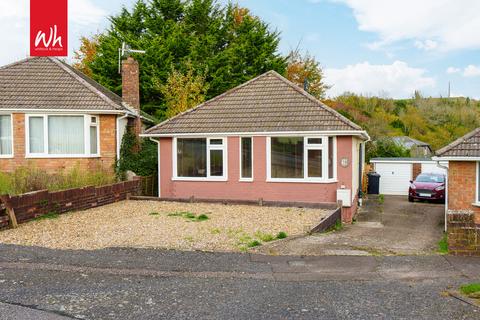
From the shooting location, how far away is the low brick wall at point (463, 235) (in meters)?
9.68

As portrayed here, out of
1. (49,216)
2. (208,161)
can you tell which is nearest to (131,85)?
(208,161)

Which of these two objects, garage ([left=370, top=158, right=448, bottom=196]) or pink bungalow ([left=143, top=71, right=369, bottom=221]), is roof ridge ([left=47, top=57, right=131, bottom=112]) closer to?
pink bungalow ([left=143, top=71, right=369, bottom=221])

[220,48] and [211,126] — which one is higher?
[220,48]

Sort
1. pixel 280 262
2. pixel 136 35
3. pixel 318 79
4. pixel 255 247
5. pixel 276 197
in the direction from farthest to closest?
pixel 318 79, pixel 136 35, pixel 276 197, pixel 255 247, pixel 280 262

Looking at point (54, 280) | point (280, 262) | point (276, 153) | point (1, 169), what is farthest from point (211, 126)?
point (54, 280)

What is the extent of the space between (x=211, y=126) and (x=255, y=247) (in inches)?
358

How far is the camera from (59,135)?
1870 cm

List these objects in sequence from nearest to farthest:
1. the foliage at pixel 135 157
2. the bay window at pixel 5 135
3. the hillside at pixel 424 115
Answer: the bay window at pixel 5 135
the foliage at pixel 135 157
the hillside at pixel 424 115

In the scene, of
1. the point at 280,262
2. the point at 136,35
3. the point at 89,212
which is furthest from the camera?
the point at 136,35

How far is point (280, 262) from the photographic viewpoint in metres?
8.84

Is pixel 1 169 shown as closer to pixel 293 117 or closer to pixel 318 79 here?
pixel 293 117

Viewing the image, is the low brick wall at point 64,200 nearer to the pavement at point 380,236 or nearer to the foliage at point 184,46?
the pavement at point 380,236

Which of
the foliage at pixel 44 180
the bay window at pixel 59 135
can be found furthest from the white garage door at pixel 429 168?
the bay window at pixel 59 135

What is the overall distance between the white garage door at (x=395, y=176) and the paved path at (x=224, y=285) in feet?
67.5
